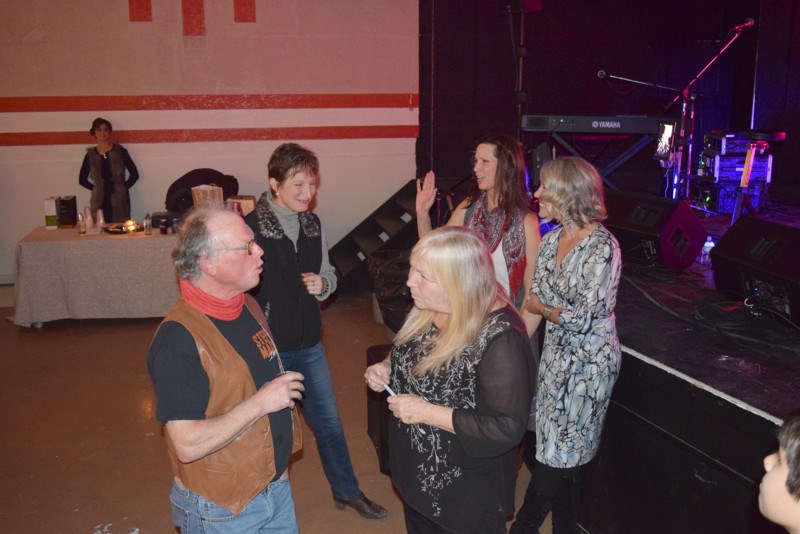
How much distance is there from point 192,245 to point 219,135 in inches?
245

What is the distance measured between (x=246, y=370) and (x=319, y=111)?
6.40 meters

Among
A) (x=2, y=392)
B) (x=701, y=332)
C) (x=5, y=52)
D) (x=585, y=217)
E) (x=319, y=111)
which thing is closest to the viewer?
(x=585, y=217)

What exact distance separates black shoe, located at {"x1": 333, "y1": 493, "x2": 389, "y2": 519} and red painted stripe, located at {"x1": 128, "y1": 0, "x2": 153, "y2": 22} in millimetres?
5984

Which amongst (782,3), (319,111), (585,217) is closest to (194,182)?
(319,111)

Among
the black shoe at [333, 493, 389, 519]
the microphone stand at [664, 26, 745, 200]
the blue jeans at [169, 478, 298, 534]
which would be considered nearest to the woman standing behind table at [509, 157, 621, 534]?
the black shoe at [333, 493, 389, 519]

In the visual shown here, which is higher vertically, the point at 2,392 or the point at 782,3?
the point at 782,3

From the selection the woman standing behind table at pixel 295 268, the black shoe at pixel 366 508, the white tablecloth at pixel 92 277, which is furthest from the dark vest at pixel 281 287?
the white tablecloth at pixel 92 277

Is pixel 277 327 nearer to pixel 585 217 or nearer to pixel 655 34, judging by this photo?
pixel 585 217

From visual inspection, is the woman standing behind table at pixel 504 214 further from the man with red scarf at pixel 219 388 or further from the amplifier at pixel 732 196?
the amplifier at pixel 732 196

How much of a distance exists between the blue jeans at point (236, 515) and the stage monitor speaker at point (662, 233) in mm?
3419

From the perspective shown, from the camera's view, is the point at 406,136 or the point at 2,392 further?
the point at 406,136

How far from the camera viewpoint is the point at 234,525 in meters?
2.22

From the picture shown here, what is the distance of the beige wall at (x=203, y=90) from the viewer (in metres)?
7.67

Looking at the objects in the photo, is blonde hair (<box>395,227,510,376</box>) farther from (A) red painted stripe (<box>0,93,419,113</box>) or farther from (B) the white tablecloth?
(A) red painted stripe (<box>0,93,419,113</box>)
